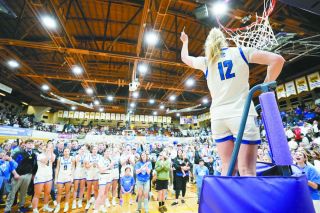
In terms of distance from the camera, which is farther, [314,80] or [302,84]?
[302,84]

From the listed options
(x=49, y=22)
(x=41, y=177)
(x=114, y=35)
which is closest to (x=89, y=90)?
(x=114, y=35)

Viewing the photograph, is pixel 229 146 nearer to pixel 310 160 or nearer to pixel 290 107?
pixel 310 160

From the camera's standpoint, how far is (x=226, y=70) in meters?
1.28

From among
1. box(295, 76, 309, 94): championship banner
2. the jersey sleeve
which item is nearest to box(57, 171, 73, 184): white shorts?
the jersey sleeve

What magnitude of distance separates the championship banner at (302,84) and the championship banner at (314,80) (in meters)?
0.28

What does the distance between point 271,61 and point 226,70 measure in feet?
0.88

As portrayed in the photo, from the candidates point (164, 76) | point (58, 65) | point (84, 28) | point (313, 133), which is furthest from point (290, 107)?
point (58, 65)

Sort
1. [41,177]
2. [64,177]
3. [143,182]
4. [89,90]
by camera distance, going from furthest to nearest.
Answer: [89,90] < [64,177] < [143,182] < [41,177]

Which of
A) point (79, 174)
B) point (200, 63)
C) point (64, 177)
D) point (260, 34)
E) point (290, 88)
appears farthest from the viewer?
point (290, 88)

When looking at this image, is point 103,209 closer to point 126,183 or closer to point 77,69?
point 126,183

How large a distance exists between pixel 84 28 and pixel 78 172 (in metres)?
6.70

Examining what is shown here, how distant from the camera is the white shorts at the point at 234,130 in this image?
41.9 inches

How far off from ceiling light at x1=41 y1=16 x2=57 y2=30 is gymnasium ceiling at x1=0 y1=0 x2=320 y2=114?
173 mm

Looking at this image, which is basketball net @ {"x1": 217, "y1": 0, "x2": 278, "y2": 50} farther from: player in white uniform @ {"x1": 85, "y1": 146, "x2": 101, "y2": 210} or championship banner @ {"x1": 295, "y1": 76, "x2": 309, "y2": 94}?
championship banner @ {"x1": 295, "y1": 76, "x2": 309, "y2": 94}
